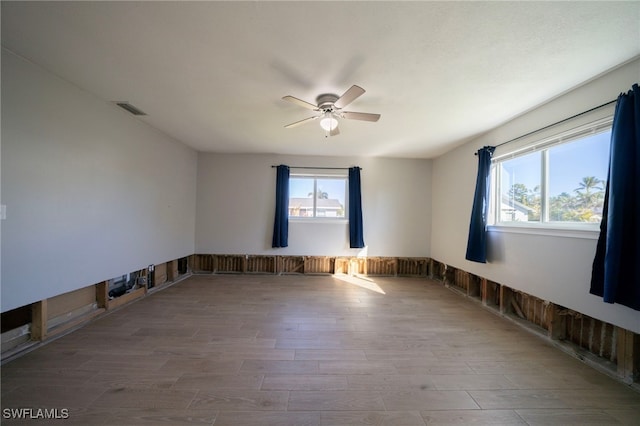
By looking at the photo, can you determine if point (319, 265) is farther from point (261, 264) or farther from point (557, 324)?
point (557, 324)

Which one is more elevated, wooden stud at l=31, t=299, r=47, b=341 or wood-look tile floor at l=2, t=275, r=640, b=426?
wooden stud at l=31, t=299, r=47, b=341

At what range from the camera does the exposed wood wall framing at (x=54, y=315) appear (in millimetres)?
2012

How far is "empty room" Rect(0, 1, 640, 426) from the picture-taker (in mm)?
1505

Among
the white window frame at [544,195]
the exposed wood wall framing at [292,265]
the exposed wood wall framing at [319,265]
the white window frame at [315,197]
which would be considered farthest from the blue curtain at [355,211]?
the white window frame at [544,195]

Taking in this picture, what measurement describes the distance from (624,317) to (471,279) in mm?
1910

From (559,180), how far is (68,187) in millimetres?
5065

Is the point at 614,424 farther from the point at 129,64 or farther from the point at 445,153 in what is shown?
the point at 129,64

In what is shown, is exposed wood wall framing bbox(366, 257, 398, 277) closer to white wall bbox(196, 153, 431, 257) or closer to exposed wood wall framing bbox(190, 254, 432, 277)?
exposed wood wall framing bbox(190, 254, 432, 277)

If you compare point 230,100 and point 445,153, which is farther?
point 445,153

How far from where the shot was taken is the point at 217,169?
16.0 ft

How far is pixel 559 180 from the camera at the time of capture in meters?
2.42

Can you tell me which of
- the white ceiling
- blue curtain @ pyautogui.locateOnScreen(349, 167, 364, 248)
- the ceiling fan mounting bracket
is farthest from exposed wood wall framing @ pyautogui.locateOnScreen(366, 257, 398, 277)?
the ceiling fan mounting bracket

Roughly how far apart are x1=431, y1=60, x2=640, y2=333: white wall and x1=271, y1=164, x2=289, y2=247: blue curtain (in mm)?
3223

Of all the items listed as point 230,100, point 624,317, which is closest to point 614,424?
point 624,317
